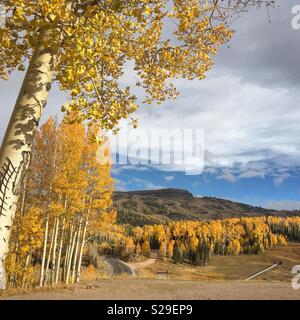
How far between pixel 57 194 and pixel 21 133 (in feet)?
54.3

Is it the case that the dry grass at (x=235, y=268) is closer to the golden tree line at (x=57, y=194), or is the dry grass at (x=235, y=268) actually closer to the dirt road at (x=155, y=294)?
the golden tree line at (x=57, y=194)

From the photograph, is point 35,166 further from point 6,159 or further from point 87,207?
point 6,159

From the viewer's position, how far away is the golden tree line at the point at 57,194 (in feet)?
58.5

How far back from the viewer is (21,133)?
13.5 ft

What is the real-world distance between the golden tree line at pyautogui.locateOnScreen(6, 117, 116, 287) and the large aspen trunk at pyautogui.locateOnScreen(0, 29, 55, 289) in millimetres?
13598

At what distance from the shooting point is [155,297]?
13695 millimetres

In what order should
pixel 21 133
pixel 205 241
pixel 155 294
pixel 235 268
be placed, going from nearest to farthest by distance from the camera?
pixel 21 133, pixel 155 294, pixel 235 268, pixel 205 241

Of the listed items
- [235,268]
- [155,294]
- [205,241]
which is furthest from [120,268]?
[155,294]

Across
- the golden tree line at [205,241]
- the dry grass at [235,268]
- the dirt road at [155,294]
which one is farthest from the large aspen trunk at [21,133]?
the golden tree line at [205,241]

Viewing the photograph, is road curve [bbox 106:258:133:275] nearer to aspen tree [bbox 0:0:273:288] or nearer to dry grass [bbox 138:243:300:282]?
dry grass [bbox 138:243:300:282]

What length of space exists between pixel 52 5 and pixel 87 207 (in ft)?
56.8

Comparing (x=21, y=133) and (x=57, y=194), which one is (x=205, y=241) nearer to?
(x=57, y=194)

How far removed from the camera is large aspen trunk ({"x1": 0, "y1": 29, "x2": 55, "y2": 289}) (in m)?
4.02

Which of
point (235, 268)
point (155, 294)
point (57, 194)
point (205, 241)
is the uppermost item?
point (205, 241)
